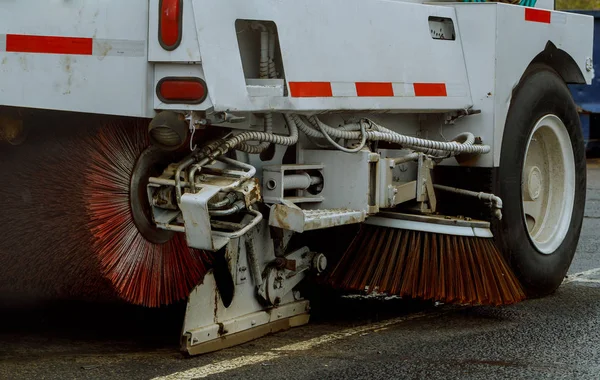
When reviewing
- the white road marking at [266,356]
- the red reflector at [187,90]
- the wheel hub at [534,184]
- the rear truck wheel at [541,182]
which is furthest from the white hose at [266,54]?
the wheel hub at [534,184]

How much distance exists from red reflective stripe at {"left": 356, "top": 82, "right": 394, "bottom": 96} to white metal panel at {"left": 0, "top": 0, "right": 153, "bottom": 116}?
1024 millimetres

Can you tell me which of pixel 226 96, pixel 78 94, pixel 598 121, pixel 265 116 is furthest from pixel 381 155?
pixel 598 121

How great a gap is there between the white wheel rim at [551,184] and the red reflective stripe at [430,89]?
1.00 m

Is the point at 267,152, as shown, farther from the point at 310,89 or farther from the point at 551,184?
the point at 551,184

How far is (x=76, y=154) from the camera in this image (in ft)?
13.2

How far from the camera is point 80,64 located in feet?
12.8

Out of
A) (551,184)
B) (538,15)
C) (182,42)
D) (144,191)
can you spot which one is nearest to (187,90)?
(182,42)

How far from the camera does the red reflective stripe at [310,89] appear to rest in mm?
4223

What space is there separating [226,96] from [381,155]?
49.8 inches

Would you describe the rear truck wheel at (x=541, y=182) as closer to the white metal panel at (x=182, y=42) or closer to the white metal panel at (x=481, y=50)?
the white metal panel at (x=481, y=50)

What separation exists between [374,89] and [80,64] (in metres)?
1.31

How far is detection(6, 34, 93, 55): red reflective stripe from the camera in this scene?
389 cm

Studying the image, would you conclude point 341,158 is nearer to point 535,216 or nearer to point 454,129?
point 454,129

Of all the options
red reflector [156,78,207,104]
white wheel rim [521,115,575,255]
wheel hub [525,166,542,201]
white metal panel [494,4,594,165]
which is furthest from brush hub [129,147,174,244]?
white wheel rim [521,115,575,255]
